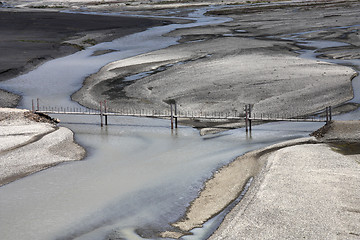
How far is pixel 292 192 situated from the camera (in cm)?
1585

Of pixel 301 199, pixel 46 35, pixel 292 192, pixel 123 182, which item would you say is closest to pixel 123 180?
pixel 123 182

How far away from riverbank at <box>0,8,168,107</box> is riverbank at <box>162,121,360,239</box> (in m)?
16.3

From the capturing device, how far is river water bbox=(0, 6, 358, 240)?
1538 cm

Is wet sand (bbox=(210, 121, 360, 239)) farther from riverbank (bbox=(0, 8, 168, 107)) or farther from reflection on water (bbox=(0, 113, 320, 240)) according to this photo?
riverbank (bbox=(0, 8, 168, 107))

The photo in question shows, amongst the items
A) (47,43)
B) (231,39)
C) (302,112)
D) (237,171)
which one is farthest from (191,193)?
(47,43)

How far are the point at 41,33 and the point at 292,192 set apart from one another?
4564 cm

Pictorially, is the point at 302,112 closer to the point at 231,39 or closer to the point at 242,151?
the point at 242,151

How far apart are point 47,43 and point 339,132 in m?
34.7

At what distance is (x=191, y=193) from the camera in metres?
17.5

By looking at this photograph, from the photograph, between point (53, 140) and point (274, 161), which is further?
point (53, 140)

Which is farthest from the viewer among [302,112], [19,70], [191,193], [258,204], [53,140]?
[19,70]

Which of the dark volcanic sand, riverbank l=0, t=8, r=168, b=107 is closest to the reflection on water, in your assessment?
riverbank l=0, t=8, r=168, b=107

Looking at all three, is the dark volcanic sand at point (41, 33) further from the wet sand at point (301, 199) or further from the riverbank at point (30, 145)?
the wet sand at point (301, 199)

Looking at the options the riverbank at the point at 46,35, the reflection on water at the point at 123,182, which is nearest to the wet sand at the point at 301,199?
the reflection on water at the point at 123,182
